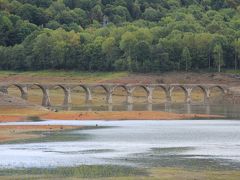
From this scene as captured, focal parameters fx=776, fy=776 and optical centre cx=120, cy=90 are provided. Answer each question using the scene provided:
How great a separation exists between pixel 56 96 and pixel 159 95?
69.8ft

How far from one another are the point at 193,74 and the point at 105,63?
20763 millimetres

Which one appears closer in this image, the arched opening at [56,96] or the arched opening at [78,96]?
the arched opening at [56,96]

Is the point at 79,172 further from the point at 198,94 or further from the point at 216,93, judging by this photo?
the point at 198,94

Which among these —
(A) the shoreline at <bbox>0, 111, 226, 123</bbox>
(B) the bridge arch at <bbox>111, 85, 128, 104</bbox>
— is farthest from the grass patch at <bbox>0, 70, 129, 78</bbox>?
(A) the shoreline at <bbox>0, 111, 226, 123</bbox>

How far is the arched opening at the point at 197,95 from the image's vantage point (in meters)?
144

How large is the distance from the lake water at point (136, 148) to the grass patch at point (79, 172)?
5.95ft

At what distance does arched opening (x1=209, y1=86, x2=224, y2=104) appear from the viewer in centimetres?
14216

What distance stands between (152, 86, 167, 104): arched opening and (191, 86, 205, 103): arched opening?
5438mm

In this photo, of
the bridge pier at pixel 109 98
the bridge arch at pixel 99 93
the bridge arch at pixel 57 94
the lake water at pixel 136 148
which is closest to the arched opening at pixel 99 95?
the bridge arch at pixel 99 93

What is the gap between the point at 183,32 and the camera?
612 feet

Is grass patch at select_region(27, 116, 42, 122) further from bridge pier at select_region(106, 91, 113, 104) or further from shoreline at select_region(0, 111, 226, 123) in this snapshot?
bridge pier at select_region(106, 91, 113, 104)

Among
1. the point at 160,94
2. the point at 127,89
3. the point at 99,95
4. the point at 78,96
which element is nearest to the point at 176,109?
the point at 127,89

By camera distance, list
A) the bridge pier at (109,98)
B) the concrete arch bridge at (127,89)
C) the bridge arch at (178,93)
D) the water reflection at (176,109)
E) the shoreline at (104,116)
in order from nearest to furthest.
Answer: the shoreline at (104,116) → the water reflection at (176,109) → the concrete arch bridge at (127,89) → the bridge pier at (109,98) → the bridge arch at (178,93)

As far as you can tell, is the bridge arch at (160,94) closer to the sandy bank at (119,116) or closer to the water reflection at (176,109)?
the water reflection at (176,109)
